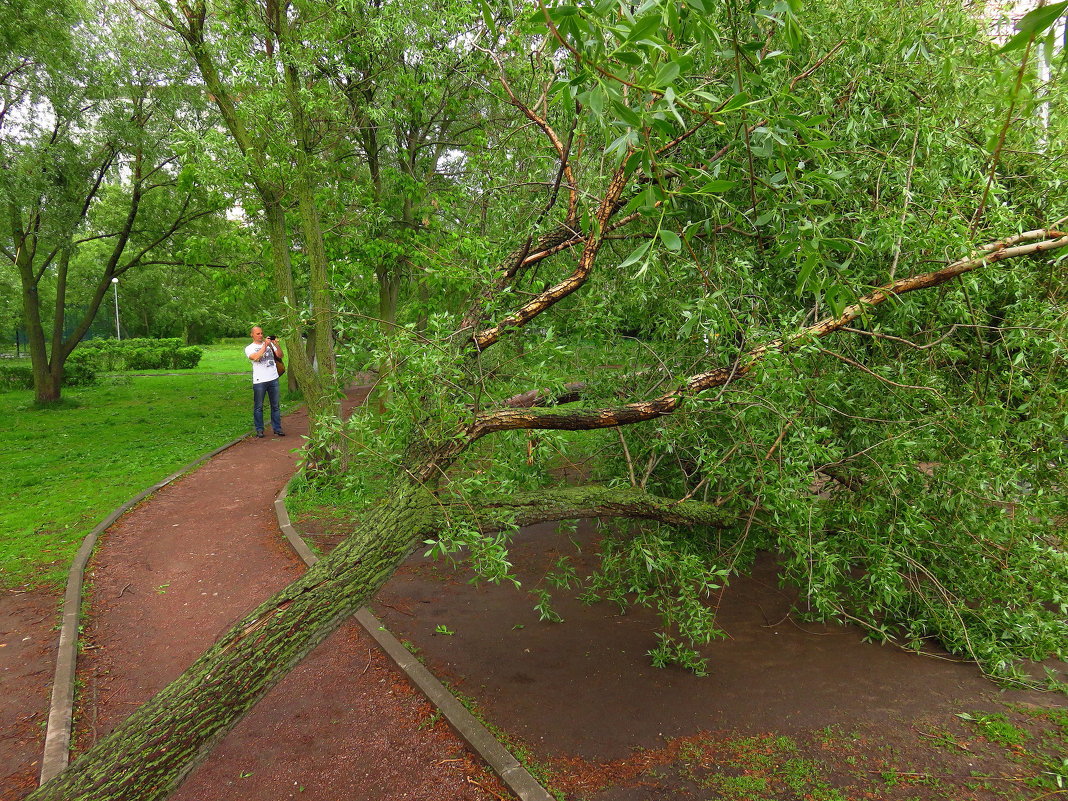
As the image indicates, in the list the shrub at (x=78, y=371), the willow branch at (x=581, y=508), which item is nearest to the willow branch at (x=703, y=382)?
the willow branch at (x=581, y=508)

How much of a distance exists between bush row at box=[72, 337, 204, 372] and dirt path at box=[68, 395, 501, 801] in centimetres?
2233

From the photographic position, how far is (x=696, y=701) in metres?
4.54

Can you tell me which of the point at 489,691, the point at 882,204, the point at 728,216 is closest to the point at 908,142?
the point at 882,204

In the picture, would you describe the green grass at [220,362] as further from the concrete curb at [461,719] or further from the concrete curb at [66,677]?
the concrete curb at [461,719]

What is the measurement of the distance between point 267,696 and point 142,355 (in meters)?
29.3

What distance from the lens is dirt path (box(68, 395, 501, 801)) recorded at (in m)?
3.71

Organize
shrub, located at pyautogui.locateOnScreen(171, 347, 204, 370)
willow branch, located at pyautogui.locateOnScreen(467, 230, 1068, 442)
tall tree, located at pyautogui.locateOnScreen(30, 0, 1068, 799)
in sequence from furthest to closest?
shrub, located at pyautogui.locateOnScreen(171, 347, 204, 370), willow branch, located at pyautogui.locateOnScreen(467, 230, 1068, 442), tall tree, located at pyautogui.locateOnScreen(30, 0, 1068, 799)

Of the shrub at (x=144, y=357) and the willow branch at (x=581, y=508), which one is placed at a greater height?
the shrub at (x=144, y=357)

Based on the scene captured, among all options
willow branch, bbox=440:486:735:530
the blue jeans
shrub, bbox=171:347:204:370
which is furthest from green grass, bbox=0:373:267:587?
shrub, bbox=171:347:204:370

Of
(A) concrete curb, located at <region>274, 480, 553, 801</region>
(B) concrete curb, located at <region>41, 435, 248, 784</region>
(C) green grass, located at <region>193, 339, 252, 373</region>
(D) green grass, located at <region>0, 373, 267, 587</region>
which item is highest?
(C) green grass, located at <region>193, 339, 252, 373</region>

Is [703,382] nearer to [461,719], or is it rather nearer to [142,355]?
[461,719]

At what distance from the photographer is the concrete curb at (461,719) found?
3.58 metres

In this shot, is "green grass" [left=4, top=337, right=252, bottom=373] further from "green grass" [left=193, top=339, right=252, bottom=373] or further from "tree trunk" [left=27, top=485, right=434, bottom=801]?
"tree trunk" [left=27, top=485, right=434, bottom=801]

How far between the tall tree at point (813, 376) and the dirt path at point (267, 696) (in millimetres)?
1296
